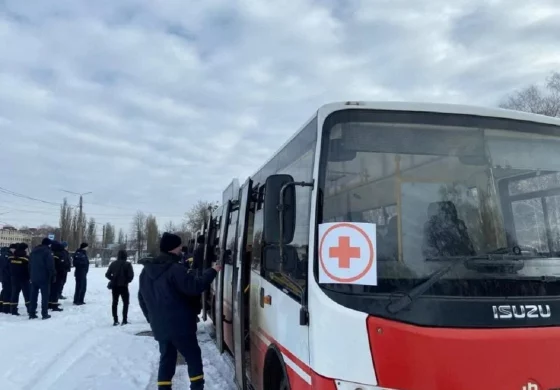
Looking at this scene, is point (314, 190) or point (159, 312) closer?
point (314, 190)

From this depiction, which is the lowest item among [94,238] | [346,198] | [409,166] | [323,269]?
[323,269]

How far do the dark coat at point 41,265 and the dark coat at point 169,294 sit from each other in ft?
23.8

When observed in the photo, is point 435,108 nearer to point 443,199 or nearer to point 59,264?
point 443,199

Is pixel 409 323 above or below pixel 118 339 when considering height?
above

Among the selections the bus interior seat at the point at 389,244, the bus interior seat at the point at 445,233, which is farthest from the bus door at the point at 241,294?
the bus interior seat at the point at 445,233

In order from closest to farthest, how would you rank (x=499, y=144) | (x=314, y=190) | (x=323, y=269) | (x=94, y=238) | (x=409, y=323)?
(x=409, y=323) → (x=323, y=269) → (x=314, y=190) → (x=499, y=144) → (x=94, y=238)

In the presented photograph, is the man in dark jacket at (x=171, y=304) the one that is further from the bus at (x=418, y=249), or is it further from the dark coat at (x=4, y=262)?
the dark coat at (x=4, y=262)

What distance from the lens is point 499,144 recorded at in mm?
3449

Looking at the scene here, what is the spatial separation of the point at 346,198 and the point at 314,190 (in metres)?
0.22

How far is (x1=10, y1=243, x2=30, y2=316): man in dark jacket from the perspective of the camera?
12086 millimetres

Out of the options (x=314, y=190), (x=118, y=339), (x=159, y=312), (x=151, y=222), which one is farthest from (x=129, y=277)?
(x=151, y=222)

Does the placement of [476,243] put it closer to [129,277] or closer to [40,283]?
[129,277]

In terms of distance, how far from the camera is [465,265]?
9.73 feet

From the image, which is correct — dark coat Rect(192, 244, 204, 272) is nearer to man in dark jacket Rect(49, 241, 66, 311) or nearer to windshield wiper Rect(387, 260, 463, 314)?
man in dark jacket Rect(49, 241, 66, 311)
